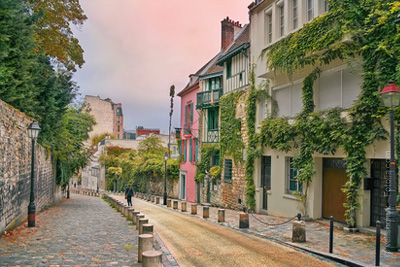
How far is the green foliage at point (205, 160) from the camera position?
22675 millimetres

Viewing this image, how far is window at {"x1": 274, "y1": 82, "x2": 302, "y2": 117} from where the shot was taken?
13414mm

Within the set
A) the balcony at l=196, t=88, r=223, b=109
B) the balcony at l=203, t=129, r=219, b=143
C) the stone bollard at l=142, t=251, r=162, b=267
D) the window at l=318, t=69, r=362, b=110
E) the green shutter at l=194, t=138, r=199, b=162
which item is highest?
the balcony at l=196, t=88, r=223, b=109

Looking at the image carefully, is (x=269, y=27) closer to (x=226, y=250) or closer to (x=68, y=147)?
(x=226, y=250)

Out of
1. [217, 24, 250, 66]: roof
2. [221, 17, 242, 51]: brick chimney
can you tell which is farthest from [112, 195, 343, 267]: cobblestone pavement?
[221, 17, 242, 51]: brick chimney

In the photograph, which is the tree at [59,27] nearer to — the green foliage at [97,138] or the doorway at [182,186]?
the doorway at [182,186]

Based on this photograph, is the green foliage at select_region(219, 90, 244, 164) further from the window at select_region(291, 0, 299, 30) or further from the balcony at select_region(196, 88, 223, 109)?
the window at select_region(291, 0, 299, 30)

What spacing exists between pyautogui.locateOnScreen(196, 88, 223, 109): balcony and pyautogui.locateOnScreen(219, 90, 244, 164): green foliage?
151 centimetres

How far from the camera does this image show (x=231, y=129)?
18.8m

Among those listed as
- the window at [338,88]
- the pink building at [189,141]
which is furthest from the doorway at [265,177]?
the pink building at [189,141]

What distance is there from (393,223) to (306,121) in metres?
5.36

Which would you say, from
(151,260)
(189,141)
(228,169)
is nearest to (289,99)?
(228,169)

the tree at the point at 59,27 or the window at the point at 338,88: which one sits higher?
the tree at the point at 59,27

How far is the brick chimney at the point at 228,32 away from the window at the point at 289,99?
12730 mm

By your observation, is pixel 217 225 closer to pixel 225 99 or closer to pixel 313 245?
pixel 313 245
